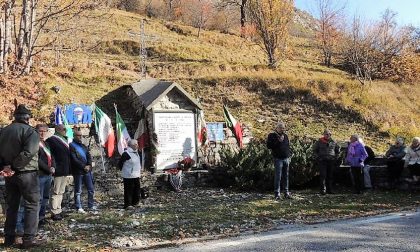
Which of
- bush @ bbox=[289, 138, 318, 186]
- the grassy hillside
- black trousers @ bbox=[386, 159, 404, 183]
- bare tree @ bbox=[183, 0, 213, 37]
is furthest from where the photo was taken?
bare tree @ bbox=[183, 0, 213, 37]

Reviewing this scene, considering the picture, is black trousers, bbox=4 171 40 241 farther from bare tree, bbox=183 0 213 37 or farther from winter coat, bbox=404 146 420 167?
bare tree, bbox=183 0 213 37

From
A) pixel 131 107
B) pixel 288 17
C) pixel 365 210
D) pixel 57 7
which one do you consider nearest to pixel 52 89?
pixel 57 7

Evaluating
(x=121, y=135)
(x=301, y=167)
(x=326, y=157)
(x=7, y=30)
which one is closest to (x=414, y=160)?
(x=326, y=157)

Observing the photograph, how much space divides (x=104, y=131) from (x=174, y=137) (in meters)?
1.94

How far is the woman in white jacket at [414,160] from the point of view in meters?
11.3

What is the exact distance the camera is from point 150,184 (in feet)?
38.9

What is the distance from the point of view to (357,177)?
37.3 ft

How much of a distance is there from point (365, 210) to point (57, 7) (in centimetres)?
1299

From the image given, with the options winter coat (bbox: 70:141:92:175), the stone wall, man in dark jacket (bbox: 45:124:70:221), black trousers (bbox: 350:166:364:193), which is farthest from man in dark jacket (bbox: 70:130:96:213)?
black trousers (bbox: 350:166:364:193)

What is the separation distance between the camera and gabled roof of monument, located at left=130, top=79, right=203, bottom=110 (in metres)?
12.2

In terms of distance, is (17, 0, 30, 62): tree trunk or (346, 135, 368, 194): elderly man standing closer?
(346, 135, 368, 194): elderly man standing

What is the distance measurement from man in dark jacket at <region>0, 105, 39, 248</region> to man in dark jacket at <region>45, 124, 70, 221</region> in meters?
1.85

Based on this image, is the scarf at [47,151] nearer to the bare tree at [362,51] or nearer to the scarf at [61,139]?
the scarf at [61,139]

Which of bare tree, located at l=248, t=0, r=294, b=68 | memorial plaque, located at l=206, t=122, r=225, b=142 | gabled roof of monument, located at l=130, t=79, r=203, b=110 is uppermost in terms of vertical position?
bare tree, located at l=248, t=0, r=294, b=68
